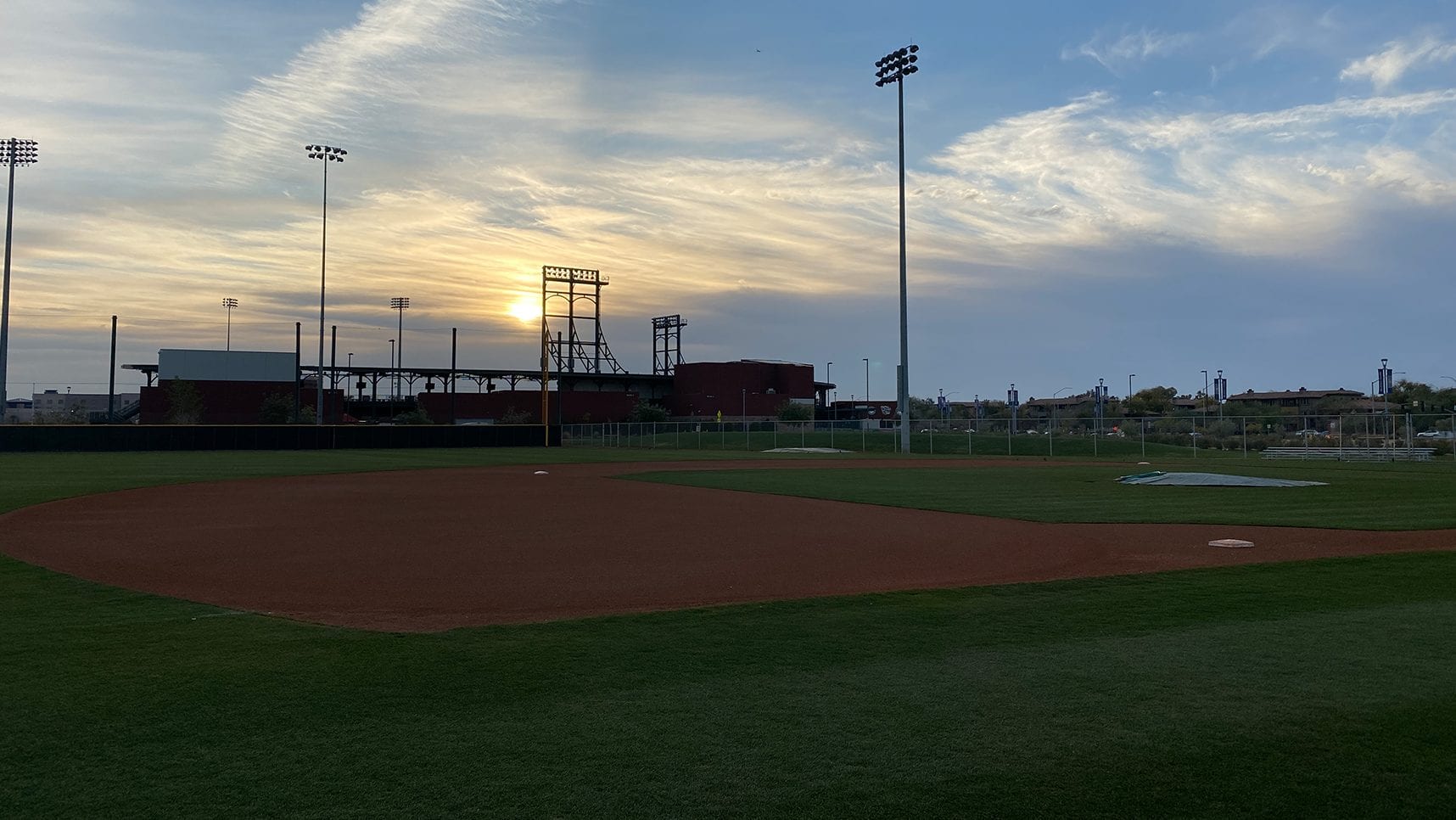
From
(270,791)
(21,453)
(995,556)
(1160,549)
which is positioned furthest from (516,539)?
(21,453)

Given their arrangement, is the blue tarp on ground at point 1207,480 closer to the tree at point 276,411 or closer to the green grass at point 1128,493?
the green grass at point 1128,493

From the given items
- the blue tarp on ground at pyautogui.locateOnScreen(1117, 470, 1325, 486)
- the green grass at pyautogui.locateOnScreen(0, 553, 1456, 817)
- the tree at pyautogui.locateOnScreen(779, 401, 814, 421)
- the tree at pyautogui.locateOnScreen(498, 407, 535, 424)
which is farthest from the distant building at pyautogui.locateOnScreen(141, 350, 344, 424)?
the green grass at pyautogui.locateOnScreen(0, 553, 1456, 817)

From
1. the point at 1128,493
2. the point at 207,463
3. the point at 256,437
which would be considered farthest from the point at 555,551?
the point at 256,437

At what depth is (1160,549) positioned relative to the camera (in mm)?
13117

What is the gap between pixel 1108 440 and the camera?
5066 cm

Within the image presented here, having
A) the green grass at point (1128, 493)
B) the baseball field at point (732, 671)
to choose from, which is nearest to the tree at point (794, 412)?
the green grass at point (1128, 493)

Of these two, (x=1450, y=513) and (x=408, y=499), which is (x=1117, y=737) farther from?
(x=408, y=499)

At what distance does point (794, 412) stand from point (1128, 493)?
7933cm

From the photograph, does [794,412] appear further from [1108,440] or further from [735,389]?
[1108,440]

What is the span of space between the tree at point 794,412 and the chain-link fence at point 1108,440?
20564 mm

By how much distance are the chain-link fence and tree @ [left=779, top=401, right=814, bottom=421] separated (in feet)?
67.5

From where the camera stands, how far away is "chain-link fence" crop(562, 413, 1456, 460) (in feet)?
143

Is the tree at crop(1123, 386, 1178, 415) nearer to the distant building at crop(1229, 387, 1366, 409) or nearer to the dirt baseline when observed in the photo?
the distant building at crop(1229, 387, 1366, 409)

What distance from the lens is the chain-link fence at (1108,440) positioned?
1710 inches
